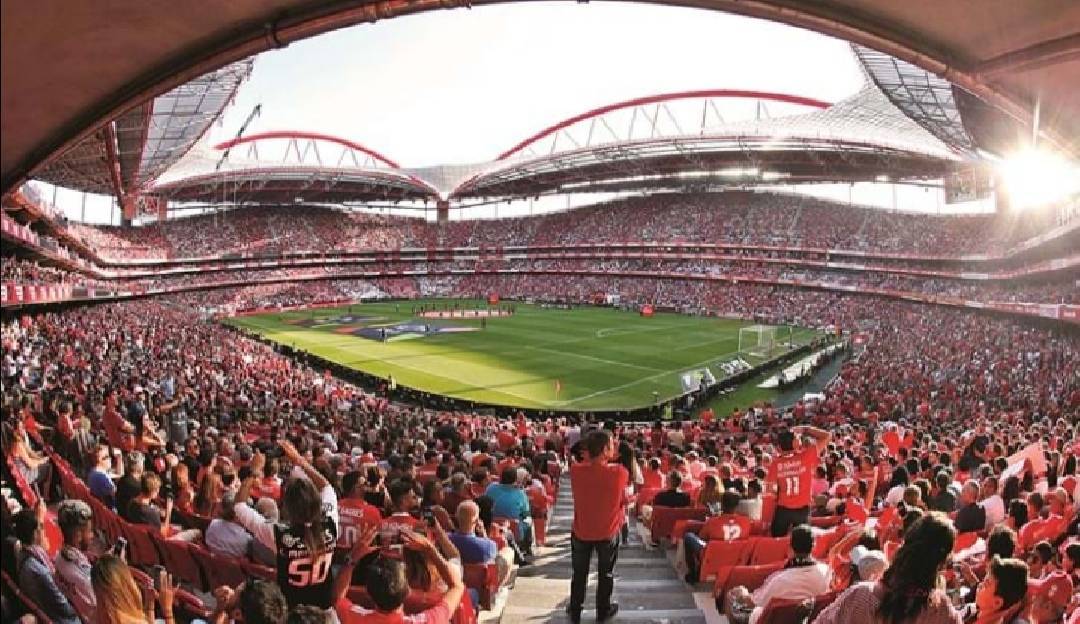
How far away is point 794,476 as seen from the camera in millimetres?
6879

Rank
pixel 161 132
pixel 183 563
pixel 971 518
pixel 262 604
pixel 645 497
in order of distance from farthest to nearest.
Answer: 1. pixel 161 132
2. pixel 645 497
3. pixel 971 518
4. pixel 183 563
5. pixel 262 604

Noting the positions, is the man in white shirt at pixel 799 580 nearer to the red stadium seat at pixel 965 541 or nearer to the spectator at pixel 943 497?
the red stadium seat at pixel 965 541

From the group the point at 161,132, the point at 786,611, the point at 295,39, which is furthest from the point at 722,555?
the point at 161,132

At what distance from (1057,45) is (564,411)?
69.0 ft

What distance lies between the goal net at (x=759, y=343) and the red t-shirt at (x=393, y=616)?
3311 cm

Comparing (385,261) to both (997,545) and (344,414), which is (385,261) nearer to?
(344,414)

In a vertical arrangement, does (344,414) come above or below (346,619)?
below

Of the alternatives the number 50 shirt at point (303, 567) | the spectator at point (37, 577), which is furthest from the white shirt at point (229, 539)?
the number 50 shirt at point (303, 567)

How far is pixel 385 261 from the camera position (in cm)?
8425

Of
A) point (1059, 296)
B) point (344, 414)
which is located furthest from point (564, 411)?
point (1059, 296)

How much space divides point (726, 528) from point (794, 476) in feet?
2.75

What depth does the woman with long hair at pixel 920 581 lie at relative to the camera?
2.88 metres

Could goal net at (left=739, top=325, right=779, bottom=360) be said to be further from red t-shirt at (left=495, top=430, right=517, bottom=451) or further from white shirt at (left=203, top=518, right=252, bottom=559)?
white shirt at (left=203, top=518, right=252, bottom=559)

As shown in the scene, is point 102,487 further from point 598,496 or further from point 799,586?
point 799,586
